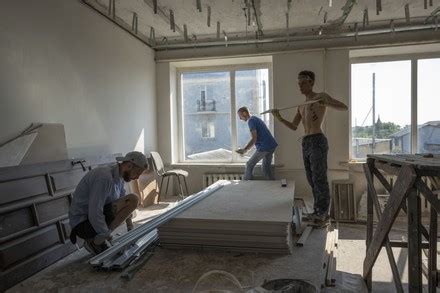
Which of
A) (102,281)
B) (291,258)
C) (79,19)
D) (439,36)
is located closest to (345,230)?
(291,258)

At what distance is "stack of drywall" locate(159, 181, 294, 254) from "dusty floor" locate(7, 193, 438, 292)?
3.1 inches

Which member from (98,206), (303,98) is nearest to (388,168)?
(98,206)

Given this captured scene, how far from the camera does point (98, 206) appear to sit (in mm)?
2598

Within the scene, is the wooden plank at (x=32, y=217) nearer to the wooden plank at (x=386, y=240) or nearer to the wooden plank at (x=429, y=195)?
the wooden plank at (x=386, y=240)

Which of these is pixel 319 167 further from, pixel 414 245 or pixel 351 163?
pixel 351 163

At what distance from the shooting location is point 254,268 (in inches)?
94.1

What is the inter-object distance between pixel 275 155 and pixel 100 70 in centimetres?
302

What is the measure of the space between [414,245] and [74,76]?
3589mm

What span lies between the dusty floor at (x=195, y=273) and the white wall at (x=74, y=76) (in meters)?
1.30

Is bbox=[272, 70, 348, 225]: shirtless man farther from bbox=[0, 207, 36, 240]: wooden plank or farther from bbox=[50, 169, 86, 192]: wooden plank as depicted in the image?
bbox=[0, 207, 36, 240]: wooden plank

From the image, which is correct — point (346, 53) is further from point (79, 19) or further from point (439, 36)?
point (79, 19)

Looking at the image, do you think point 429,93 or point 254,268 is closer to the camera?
point 254,268

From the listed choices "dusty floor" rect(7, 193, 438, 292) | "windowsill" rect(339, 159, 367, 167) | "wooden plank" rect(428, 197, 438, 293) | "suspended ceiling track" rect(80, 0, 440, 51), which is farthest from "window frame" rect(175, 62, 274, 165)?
"wooden plank" rect(428, 197, 438, 293)

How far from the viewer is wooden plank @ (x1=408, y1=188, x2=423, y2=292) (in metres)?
1.58
